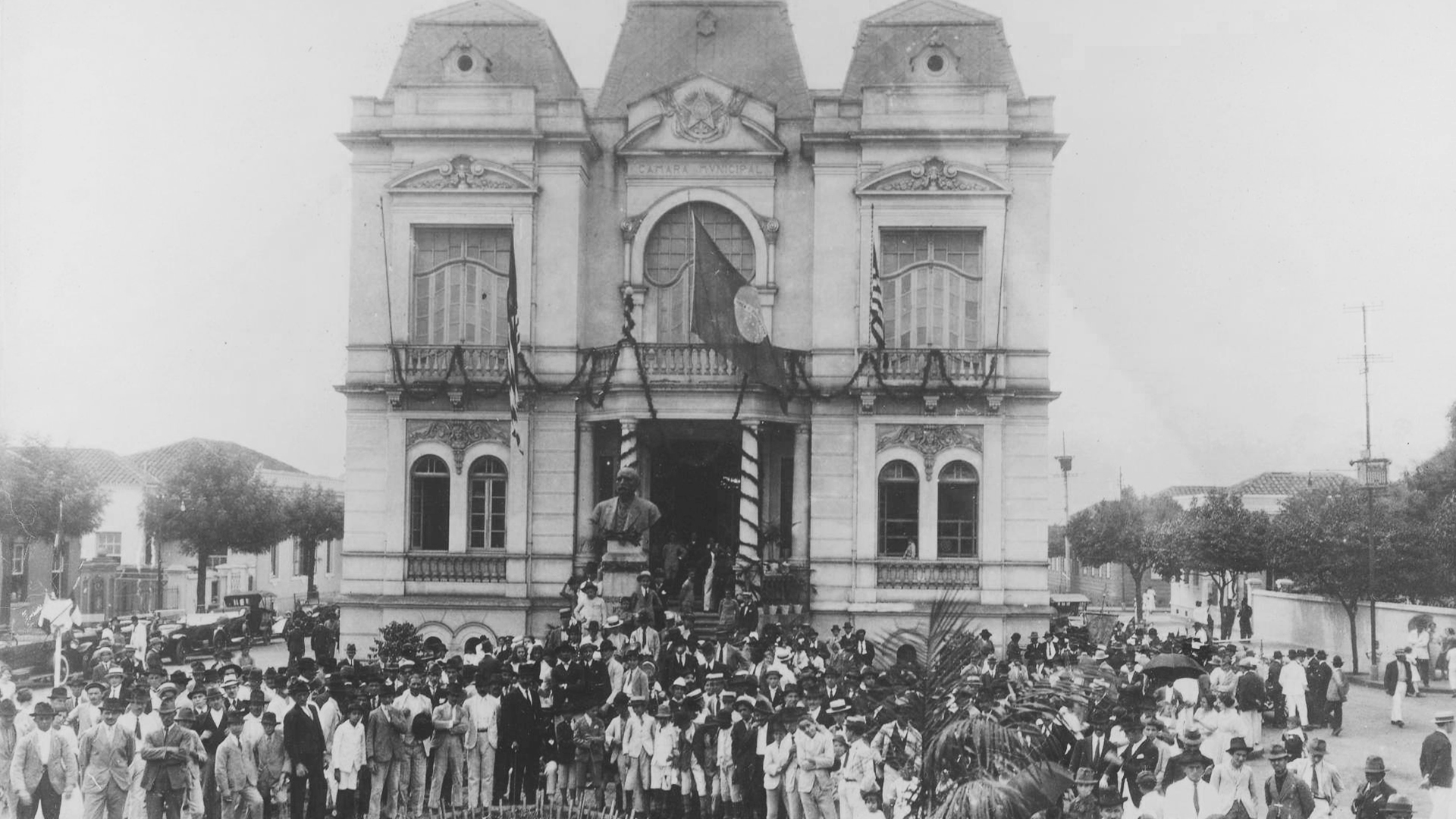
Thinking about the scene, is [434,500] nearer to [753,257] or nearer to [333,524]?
[753,257]

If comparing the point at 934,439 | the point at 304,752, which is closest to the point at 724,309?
the point at 934,439

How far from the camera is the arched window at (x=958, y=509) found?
95.8 ft

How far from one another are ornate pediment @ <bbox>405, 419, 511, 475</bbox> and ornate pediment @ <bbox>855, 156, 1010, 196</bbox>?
10.1 metres

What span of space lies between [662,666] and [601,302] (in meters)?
13.0

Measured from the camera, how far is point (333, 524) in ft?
187

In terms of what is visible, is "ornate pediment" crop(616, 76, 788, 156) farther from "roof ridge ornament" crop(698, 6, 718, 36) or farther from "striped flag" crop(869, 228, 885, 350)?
"striped flag" crop(869, 228, 885, 350)

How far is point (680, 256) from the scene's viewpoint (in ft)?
99.8

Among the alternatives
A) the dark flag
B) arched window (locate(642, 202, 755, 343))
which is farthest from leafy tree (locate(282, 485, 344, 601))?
the dark flag

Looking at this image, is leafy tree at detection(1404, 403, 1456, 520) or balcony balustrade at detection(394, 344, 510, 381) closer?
balcony balustrade at detection(394, 344, 510, 381)

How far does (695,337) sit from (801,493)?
4.43m

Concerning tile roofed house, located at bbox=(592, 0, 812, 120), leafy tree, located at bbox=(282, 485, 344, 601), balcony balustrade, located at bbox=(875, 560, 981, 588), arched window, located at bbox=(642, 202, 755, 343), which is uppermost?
tile roofed house, located at bbox=(592, 0, 812, 120)

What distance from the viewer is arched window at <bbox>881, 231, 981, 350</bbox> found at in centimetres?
2950

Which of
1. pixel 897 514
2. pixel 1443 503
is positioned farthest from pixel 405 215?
pixel 1443 503

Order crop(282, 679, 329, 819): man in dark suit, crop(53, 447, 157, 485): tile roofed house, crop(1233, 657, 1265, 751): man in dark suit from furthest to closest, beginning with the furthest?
crop(53, 447, 157, 485): tile roofed house < crop(1233, 657, 1265, 751): man in dark suit < crop(282, 679, 329, 819): man in dark suit
